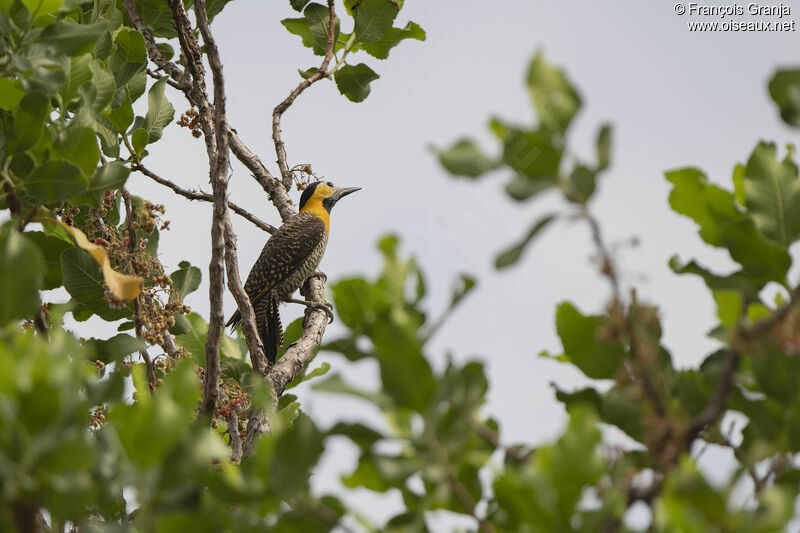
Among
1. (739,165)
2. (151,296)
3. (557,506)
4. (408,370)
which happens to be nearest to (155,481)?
(408,370)

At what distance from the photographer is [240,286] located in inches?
131

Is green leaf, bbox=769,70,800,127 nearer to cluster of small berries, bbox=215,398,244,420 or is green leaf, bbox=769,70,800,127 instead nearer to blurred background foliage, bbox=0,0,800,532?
blurred background foliage, bbox=0,0,800,532

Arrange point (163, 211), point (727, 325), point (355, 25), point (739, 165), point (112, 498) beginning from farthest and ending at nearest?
point (355, 25)
point (163, 211)
point (739, 165)
point (727, 325)
point (112, 498)

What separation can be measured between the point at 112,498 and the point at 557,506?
60cm

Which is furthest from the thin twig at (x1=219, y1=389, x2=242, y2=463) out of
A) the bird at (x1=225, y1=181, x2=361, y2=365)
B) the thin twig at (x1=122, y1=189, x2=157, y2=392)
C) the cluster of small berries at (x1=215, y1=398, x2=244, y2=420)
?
the bird at (x1=225, y1=181, x2=361, y2=365)

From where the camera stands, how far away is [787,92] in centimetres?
113

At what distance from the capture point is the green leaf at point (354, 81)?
4.19 meters

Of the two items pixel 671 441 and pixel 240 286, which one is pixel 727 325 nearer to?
pixel 671 441

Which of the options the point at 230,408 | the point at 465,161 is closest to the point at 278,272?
the point at 230,408

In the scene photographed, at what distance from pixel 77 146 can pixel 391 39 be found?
89.8 inches

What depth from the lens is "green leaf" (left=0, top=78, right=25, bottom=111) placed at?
2041 millimetres

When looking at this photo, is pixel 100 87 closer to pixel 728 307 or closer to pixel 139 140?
pixel 139 140

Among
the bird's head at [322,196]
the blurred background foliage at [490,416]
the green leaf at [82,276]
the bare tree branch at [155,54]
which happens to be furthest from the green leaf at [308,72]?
the bird's head at [322,196]

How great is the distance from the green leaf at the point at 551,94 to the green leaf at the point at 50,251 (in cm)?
188
